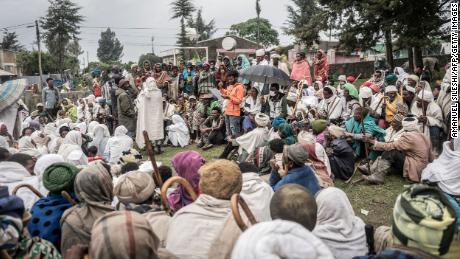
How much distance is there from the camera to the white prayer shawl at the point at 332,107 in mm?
9266

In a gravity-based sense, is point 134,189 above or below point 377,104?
below

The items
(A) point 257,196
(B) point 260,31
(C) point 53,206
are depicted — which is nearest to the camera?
(C) point 53,206

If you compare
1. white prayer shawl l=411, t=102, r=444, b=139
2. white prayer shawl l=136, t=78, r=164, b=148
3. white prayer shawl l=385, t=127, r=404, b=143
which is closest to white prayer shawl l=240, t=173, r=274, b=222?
white prayer shawl l=385, t=127, r=404, b=143

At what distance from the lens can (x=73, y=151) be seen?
656 centimetres

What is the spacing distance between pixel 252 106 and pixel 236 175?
7.74 meters

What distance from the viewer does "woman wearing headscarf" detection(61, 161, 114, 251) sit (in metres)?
3.14

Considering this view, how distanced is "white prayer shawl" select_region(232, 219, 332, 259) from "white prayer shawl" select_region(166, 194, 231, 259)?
941 millimetres

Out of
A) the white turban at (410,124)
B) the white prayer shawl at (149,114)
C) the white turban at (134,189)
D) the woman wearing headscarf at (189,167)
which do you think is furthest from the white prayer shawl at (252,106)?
the white turban at (134,189)

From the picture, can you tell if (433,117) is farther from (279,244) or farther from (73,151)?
(279,244)

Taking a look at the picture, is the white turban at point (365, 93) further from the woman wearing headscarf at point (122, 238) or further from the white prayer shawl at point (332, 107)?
the woman wearing headscarf at point (122, 238)

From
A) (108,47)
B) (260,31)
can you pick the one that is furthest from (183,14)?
(108,47)

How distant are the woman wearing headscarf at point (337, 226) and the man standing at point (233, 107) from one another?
7.17 meters

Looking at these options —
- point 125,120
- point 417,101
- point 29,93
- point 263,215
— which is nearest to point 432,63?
point 417,101

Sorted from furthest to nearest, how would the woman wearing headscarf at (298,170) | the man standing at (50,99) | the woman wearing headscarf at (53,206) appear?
the man standing at (50,99) < the woman wearing headscarf at (298,170) < the woman wearing headscarf at (53,206)
